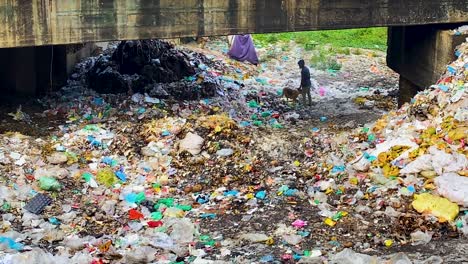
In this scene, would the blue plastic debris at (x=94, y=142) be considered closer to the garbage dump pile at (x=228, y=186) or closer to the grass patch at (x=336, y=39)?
the garbage dump pile at (x=228, y=186)

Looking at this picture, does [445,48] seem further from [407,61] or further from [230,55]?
[230,55]

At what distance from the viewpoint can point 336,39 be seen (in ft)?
69.7

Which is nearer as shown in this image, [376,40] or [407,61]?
[407,61]

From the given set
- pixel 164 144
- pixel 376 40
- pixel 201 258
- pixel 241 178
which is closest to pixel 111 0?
pixel 164 144

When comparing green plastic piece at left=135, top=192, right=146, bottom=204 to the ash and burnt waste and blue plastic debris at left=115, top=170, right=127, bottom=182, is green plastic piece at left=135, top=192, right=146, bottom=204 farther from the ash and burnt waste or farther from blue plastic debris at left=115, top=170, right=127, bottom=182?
the ash and burnt waste

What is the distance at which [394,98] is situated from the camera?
15.5 metres

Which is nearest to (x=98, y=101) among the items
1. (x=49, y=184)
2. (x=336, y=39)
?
(x=49, y=184)

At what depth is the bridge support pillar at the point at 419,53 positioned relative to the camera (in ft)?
41.9

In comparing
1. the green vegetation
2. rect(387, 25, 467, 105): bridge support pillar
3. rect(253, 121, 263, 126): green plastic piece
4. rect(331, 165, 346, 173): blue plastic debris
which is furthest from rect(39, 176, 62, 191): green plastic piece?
the green vegetation

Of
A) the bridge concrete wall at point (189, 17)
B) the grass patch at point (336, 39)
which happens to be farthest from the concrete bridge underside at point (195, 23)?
the grass patch at point (336, 39)

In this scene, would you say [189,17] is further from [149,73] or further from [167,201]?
[167,201]

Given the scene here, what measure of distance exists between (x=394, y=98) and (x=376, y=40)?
6.36 metres

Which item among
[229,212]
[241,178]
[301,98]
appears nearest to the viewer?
[229,212]

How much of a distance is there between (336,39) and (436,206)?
13.2m
